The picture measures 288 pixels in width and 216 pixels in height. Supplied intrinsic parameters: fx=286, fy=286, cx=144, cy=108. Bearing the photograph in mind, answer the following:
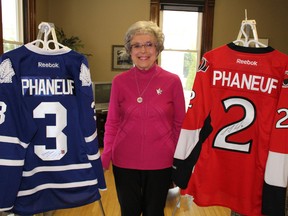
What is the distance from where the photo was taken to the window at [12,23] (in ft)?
12.6

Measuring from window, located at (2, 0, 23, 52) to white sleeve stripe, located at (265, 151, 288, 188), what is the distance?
3619 mm

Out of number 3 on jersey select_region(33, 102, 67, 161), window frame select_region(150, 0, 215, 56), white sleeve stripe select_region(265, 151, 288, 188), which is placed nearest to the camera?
white sleeve stripe select_region(265, 151, 288, 188)

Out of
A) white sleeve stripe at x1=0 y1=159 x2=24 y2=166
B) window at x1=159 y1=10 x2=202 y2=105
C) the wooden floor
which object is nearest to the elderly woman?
white sleeve stripe at x1=0 y1=159 x2=24 y2=166

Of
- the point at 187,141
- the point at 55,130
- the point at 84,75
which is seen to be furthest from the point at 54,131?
the point at 187,141

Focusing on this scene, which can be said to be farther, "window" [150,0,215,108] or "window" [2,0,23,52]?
"window" [150,0,215,108]

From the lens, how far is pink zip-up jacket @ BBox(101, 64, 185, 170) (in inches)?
61.2

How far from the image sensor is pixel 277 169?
117 cm

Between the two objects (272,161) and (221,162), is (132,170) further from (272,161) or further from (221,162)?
(272,161)

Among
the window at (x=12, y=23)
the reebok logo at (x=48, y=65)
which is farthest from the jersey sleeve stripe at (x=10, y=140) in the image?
the window at (x=12, y=23)

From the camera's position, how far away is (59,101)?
1.29m

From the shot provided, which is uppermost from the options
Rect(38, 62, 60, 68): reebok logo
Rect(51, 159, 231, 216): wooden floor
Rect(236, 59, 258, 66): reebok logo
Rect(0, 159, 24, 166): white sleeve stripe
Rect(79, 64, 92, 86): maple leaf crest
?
Rect(236, 59, 258, 66): reebok logo

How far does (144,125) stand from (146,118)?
4cm

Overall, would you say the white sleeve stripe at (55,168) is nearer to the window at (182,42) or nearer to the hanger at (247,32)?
the hanger at (247,32)

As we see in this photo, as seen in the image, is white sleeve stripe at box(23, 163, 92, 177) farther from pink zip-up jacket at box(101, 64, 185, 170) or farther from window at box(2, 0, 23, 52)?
window at box(2, 0, 23, 52)
